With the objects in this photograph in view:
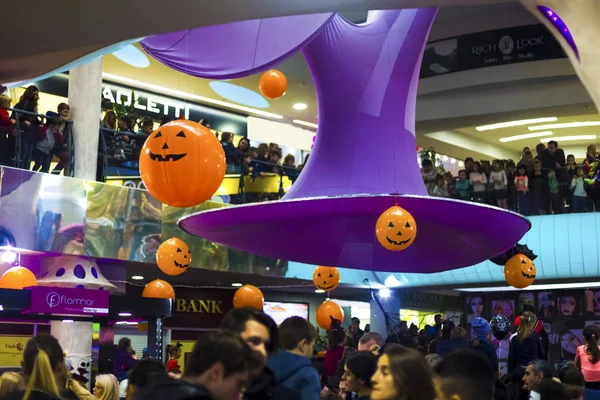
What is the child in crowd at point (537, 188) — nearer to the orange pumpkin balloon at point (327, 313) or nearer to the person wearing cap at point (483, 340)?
the orange pumpkin balloon at point (327, 313)

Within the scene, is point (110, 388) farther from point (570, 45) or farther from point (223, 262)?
point (223, 262)

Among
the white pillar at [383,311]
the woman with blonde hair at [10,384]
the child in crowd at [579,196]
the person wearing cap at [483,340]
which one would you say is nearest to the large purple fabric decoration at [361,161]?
the person wearing cap at [483,340]

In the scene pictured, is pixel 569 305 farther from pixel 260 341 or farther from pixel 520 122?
pixel 260 341

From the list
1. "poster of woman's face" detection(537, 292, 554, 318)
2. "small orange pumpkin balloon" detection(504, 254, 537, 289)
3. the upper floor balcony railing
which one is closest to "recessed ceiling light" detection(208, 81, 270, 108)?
the upper floor balcony railing

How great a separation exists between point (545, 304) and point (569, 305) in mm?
628

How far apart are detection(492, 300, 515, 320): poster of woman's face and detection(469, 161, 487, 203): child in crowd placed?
5079 millimetres

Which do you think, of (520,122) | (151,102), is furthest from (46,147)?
(520,122)

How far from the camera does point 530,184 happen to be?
691 inches

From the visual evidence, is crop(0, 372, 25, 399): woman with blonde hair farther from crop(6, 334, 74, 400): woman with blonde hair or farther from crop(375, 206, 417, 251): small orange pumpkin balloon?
crop(375, 206, 417, 251): small orange pumpkin balloon

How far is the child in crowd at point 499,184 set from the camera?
17.7 m

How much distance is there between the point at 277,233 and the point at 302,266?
7.48m

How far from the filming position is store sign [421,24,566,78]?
701 inches

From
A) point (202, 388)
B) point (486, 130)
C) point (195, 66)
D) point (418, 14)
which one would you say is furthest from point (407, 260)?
point (486, 130)

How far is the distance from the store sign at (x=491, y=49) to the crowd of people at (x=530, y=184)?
190cm
